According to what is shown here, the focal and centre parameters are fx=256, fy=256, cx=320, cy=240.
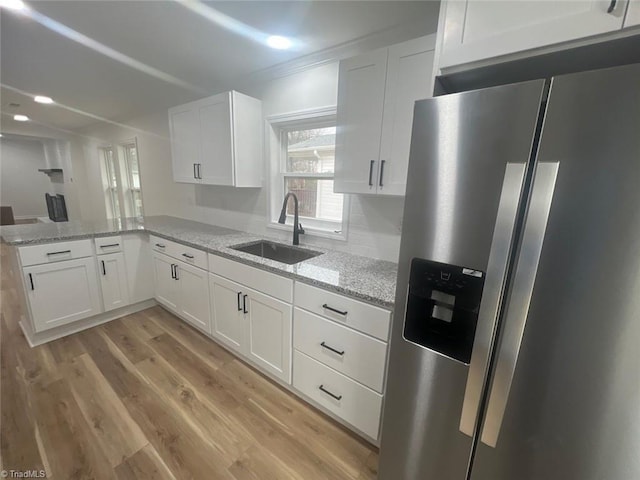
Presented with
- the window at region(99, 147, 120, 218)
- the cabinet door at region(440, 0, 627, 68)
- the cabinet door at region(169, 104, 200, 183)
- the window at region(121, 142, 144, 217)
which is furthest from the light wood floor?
the window at region(99, 147, 120, 218)

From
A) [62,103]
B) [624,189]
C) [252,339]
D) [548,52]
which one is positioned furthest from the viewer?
[62,103]

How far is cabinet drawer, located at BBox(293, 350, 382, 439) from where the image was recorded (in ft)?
4.61

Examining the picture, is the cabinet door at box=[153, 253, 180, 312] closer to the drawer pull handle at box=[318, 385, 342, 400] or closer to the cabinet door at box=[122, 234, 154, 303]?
the cabinet door at box=[122, 234, 154, 303]

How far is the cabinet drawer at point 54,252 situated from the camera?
2055mm

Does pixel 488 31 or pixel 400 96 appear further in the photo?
pixel 400 96

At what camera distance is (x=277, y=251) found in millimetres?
2416

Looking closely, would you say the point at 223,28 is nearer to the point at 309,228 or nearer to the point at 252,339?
the point at 309,228

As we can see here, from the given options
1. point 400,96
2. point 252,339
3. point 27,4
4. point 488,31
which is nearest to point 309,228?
point 252,339

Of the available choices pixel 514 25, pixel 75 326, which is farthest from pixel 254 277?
pixel 75 326

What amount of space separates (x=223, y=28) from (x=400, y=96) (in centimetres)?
127

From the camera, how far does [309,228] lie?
2281 mm

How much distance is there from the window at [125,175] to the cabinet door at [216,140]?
2.44 metres

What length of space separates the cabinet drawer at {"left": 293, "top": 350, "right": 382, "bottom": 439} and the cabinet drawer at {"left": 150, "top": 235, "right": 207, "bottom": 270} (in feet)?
3.77

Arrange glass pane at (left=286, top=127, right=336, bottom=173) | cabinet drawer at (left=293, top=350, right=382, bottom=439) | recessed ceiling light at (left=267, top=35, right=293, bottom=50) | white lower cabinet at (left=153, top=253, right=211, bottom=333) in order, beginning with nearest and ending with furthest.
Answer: cabinet drawer at (left=293, top=350, right=382, bottom=439) → recessed ceiling light at (left=267, top=35, right=293, bottom=50) → glass pane at (left=286, top=127, right=336, bottom=173) → white lower cabinet at (left=153, top=253, right=211, bottom=333)
